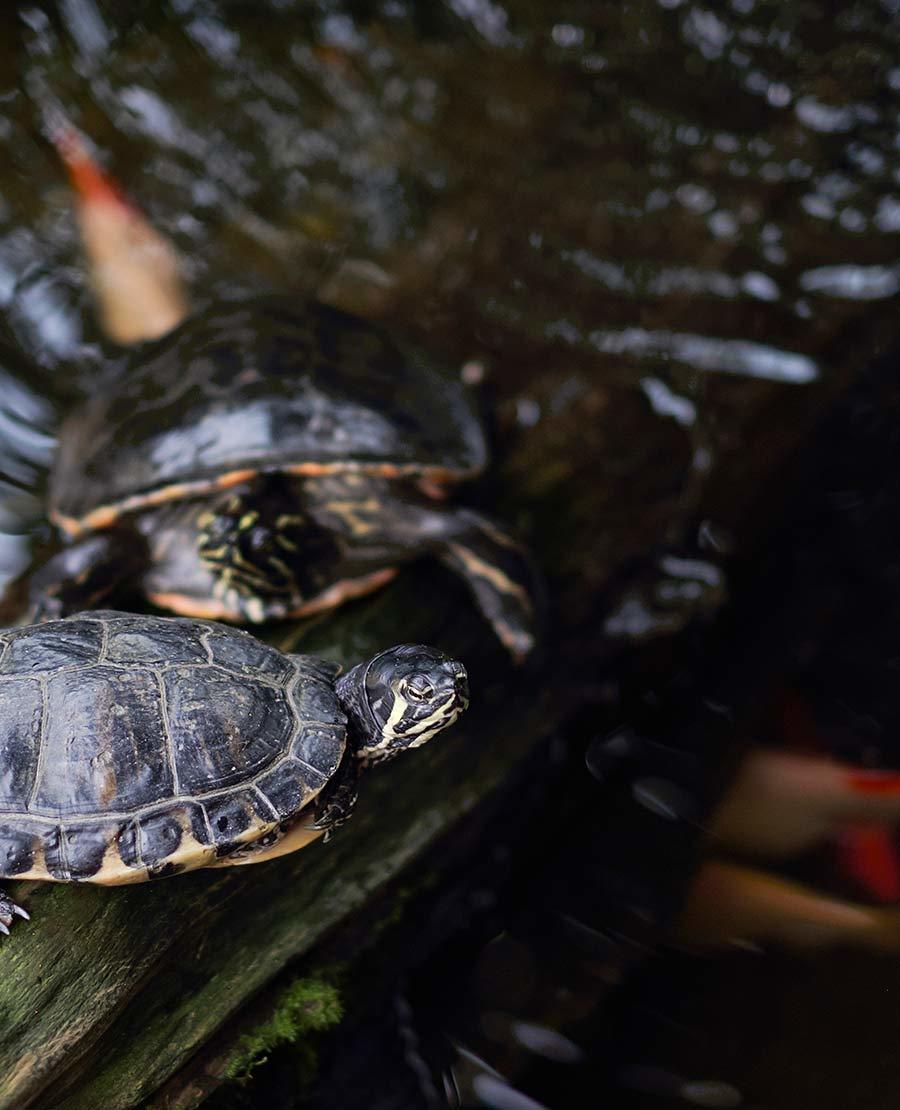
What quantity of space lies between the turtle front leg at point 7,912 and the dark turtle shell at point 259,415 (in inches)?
52.0

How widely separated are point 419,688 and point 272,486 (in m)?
1.16

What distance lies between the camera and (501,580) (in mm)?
2871

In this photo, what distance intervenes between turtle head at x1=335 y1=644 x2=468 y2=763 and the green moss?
0.66 metres

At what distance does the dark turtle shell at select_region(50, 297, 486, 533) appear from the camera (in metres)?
2.89

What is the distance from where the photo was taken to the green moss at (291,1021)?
89.3 inches

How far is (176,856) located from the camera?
76.4 inches

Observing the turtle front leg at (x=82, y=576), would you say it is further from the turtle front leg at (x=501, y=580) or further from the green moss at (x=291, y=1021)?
the green moss at (x=291, y=1021)

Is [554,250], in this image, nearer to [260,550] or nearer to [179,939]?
[260,550]

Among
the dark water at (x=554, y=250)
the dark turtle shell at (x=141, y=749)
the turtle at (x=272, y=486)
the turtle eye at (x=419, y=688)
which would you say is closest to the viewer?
the dark turtle shell at (x=141, y=749)

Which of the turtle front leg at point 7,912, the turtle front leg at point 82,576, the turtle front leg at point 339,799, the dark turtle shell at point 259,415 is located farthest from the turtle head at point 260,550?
the turtle front leg at point 7,912

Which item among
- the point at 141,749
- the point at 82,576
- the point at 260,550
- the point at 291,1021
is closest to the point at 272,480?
the point at 260,550

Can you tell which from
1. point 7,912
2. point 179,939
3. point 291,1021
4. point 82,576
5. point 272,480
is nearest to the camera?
point 7,912

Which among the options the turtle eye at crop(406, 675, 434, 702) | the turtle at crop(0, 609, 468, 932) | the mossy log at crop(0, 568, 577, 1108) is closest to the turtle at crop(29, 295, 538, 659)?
the mossy log at crop(0, 568, 577, 1108)

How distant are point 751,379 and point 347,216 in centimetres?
229
